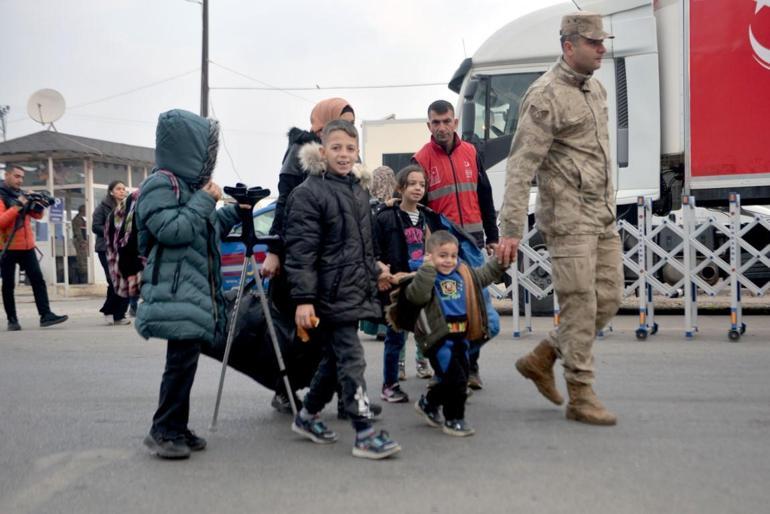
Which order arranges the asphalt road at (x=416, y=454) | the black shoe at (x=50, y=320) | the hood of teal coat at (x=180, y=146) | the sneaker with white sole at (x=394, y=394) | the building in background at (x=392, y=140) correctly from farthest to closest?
the building in background at (x=392, y=140), the black shoe at (x=50, y=320), the sneaker with white sole at (x=394, y=394), the hood of teal coat at (x=180, y=146), the asphalt road at (x=416, y=454)

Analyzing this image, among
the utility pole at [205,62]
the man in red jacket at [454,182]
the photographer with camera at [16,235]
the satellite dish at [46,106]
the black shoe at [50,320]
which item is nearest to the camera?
the man in red jacket at [454,182]

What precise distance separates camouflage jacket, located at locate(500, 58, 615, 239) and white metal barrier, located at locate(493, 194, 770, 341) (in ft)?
11.9

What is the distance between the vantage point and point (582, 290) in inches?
197

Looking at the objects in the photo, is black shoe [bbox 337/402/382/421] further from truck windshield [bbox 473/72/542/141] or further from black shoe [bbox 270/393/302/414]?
truck windshield [bbox 473/72/542/141]

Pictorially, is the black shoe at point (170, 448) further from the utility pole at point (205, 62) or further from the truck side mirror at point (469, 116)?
the utility pole at point (205, 62)

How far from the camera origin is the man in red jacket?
20.1 feet

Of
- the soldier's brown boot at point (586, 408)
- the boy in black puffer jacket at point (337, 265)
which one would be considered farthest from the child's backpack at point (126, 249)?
the soldier's brown boot at point (586, 408)

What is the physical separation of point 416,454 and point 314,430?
0.61 metres

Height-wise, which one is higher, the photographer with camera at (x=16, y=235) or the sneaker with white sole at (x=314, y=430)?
the photographer with camera at (x=16, y=235)

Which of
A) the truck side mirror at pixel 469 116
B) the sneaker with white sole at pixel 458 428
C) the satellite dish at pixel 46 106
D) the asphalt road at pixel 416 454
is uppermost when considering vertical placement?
the satellite dish at pixel 46 106

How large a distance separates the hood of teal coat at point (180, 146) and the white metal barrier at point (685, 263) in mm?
4973

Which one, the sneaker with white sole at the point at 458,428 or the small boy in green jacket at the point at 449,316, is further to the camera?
the sneaker with white sole at the point at 458,428

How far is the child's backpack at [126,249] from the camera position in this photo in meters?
4.47

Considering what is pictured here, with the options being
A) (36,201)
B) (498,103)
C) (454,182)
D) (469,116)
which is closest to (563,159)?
(454,182)
